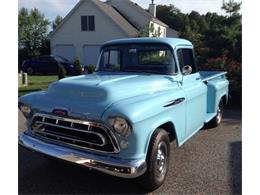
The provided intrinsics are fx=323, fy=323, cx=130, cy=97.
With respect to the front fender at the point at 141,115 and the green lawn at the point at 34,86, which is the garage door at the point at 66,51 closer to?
the green lawn at the point at 34,86

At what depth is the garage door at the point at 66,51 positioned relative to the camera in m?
27.8

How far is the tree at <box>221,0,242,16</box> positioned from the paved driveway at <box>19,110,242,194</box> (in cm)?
784

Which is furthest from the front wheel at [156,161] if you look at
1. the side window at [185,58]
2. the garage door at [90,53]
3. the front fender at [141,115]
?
the garage door at [90,53]

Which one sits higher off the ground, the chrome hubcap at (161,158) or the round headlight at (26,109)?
the round headlight at (26,109)

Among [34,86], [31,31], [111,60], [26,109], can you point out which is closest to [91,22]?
[31,31]

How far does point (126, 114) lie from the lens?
3350 mm

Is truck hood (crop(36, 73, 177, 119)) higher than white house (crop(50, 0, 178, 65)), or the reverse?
white house (crop(50, 0, 178, 65))

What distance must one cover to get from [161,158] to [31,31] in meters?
36.3

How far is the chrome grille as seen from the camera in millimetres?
3449

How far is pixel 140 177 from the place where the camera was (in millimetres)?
3689

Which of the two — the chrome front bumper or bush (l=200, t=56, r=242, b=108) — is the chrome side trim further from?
bush (l=200, t=56, r=242, b=108)

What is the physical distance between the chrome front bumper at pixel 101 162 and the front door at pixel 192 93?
1.60 m

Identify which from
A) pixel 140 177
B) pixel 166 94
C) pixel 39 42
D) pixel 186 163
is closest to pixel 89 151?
pixel 140 177

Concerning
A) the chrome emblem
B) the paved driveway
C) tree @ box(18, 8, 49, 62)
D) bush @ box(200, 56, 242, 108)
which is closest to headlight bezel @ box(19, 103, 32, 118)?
the chrome emblem
